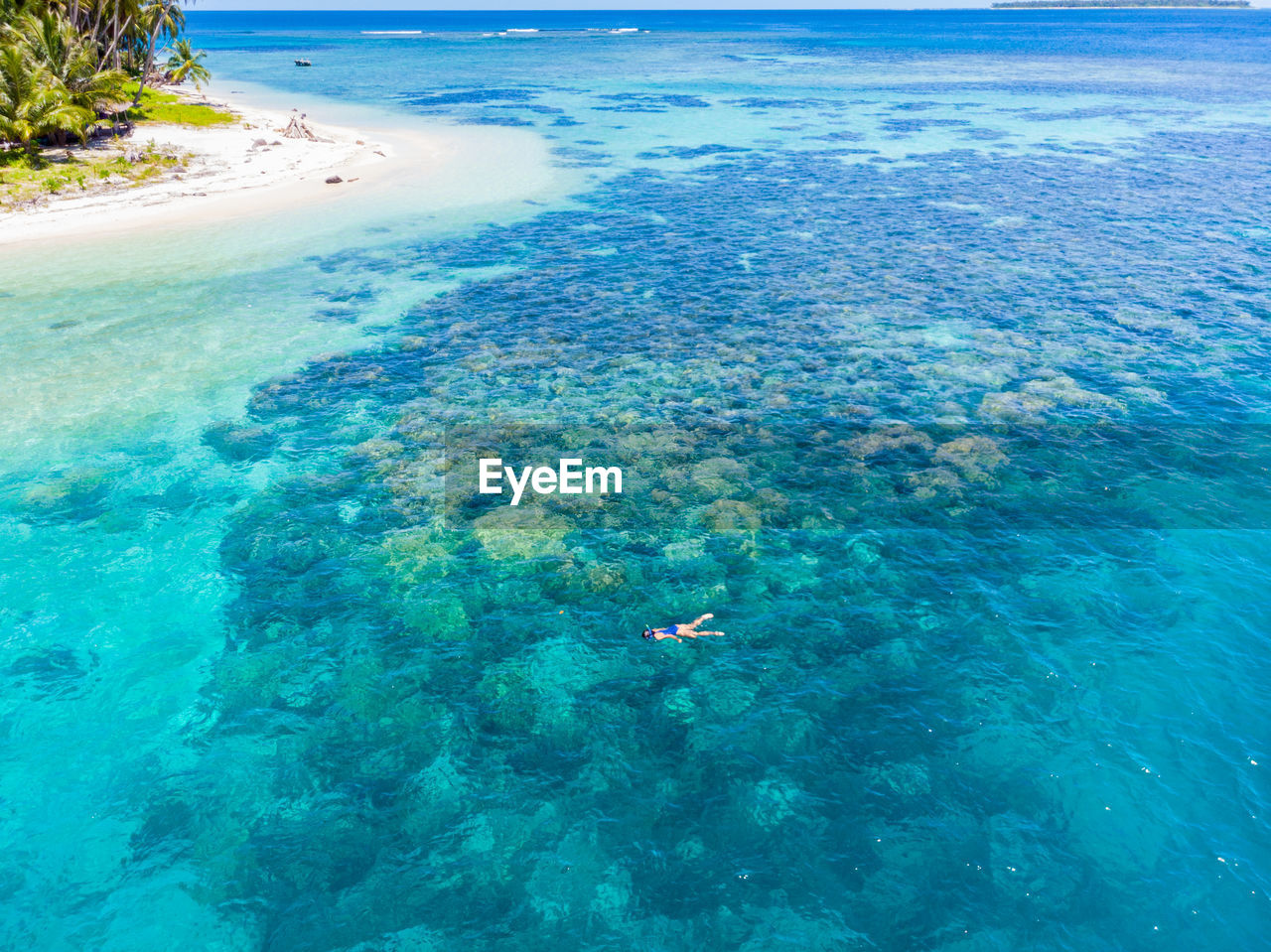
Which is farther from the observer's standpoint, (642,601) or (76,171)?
(76,171)

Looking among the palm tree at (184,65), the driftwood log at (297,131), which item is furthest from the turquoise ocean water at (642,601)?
the palm tree at (184,65)

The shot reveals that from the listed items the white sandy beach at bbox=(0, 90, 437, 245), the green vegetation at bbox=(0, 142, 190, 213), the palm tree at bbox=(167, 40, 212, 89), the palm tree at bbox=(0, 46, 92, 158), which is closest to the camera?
the white sandy beach at bbox=(0, 90, 437, 245)

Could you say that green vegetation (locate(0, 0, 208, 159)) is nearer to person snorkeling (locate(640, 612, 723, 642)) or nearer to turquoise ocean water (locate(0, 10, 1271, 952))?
turquoise ocean water (locate(0, 10, 1271, 952))

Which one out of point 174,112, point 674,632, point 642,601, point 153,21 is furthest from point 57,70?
point 674,632

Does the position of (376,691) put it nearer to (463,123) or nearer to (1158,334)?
(1158,334)

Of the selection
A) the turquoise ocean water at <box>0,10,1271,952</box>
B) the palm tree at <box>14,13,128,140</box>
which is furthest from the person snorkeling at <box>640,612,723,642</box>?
the palm tree at <box>14,13,128,140</box>

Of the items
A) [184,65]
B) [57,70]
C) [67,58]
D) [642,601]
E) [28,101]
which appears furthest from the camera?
A: [184,65]

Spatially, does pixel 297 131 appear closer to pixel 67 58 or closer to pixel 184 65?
pixel 67 58

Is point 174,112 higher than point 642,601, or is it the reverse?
point 174,112
